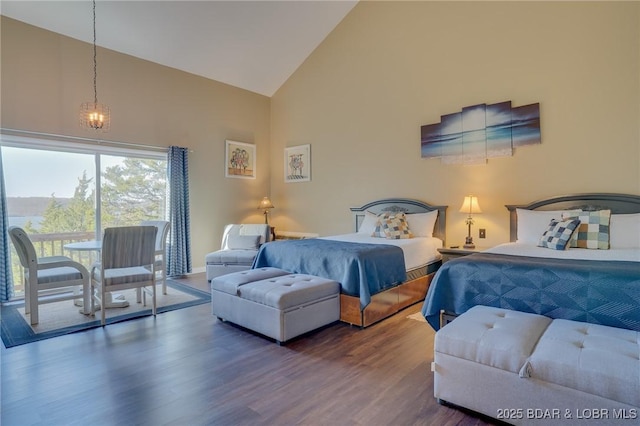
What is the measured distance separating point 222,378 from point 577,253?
313cm

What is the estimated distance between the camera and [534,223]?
3895 millimetres

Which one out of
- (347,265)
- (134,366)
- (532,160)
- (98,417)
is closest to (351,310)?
(347,265)

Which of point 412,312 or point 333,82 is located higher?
point 333,82

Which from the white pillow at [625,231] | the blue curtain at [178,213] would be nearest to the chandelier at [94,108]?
the blue curtain at [178,213]

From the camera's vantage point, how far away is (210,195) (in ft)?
20.2

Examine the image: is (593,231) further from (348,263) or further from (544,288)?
(348,263)

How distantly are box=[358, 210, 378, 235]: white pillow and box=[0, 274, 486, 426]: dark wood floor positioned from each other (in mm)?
1980

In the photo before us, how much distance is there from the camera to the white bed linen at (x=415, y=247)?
159 inches

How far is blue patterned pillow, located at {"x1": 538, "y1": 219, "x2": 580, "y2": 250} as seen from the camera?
3363 mm

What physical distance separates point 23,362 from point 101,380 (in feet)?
2.63

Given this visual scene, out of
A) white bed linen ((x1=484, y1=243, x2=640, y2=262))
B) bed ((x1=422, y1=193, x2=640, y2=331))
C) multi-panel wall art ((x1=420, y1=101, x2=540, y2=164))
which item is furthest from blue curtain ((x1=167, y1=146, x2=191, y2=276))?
white bed linen ((x1=484, y1=243, x2=640, y2=262))

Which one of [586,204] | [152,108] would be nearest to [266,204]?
[152,108]

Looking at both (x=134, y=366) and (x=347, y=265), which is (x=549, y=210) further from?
(x=134, y=366)

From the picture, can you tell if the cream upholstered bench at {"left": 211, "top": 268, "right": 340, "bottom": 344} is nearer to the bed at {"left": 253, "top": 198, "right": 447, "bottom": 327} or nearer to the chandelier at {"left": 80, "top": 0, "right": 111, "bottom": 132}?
the bed at {"left": 253, "top": 198, "right": 447, "bottom": 327}
